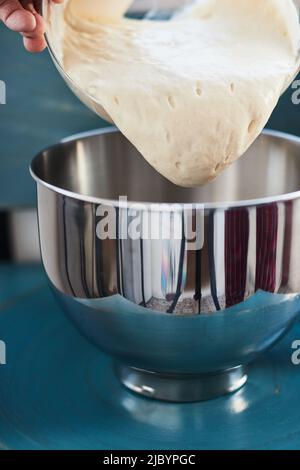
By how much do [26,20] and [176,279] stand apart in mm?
275

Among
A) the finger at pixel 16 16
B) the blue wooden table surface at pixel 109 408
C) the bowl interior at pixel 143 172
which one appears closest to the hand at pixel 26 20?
the finger at pixel 16 16

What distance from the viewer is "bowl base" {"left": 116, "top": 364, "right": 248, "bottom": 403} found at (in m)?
0.69

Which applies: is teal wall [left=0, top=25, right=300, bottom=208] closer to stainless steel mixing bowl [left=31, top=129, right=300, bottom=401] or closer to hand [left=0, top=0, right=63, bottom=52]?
hand [left=0, top=0, right=63, bottom=52]

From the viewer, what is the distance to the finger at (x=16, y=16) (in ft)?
2.20

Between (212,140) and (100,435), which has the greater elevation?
(212,140)

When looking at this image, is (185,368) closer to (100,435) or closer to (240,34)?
(100,435)

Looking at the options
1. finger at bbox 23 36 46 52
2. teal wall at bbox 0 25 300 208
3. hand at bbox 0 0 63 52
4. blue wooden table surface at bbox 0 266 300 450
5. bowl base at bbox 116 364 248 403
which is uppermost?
hand at bbox 0 0 63 52

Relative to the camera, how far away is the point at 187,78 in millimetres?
614

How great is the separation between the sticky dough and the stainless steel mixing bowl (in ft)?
0.20

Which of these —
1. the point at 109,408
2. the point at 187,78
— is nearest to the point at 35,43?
the point at 187,78

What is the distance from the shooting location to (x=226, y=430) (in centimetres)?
65

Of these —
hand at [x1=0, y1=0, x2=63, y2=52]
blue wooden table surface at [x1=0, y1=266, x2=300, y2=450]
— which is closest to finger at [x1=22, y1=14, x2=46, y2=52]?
hand at [x1=0, y1=0, x2=63, y2=52]
